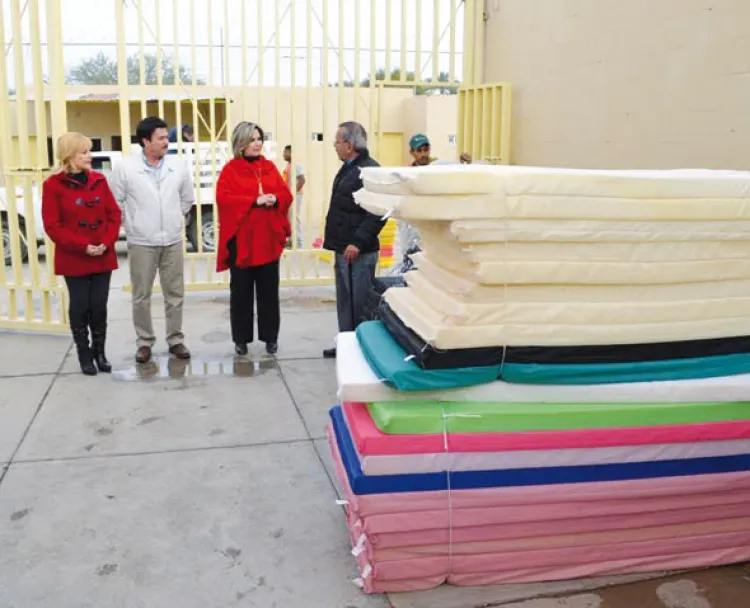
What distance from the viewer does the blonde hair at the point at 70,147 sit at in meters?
5.50

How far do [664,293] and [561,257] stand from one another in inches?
18.2

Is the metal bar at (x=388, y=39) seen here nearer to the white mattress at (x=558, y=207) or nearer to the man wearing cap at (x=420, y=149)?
the man wearing cap at (x=420, y=149)

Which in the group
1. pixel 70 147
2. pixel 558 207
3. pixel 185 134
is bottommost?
pixel 558 207

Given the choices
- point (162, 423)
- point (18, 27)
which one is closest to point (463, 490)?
point (162, 423)

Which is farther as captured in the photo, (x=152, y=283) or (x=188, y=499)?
(x=152, y=283)

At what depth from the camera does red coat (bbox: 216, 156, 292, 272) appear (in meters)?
5.90

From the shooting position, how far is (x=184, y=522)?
11.7 ft

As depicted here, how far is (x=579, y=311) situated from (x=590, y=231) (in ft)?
0.99

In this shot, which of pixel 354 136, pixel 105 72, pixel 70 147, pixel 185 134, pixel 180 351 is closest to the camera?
pixel 70 147

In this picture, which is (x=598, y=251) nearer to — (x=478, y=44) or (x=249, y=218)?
(x=249, y=218)

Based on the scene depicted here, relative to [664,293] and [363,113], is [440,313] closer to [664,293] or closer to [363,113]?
[664,293]

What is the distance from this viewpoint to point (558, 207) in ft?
9.25

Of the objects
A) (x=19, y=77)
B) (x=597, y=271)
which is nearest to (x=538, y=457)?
(x=597, y=271)

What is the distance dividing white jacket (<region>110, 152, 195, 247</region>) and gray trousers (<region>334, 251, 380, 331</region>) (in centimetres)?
131
